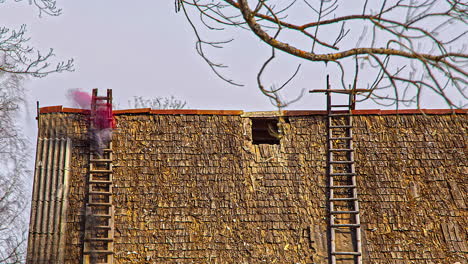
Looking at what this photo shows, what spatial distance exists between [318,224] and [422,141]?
119 inches

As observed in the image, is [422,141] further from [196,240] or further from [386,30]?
[386,30]

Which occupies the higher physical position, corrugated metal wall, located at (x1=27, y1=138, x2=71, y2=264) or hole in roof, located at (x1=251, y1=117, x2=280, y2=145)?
hole in roof, located at (x1=251, y1=117, x2=280, y2=145)

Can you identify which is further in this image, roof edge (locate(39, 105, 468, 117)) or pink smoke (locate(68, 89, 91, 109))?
pink smoke (locate(68, 89, 91, 109))

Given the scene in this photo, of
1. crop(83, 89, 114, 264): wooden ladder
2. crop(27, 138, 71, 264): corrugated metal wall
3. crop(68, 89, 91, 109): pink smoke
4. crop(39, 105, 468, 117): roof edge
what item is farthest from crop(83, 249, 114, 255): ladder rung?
crop(68, 89, 91, 109): pink smoke

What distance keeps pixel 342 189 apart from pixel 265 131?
7.43 feet

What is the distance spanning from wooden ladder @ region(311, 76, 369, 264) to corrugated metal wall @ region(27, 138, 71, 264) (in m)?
5.31

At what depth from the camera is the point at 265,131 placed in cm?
1272

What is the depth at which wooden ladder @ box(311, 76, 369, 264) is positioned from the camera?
1093 centimetres

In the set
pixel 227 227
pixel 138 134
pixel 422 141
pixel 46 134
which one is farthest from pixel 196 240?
pixel 422 141

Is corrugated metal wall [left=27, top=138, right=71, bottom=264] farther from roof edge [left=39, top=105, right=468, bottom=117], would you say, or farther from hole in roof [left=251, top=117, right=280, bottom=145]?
hole in roof [left=251, top=117, right=280, bottom=145]

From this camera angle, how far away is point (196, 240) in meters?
11.0

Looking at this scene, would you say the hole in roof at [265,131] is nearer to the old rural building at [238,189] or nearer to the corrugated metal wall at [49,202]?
the old rural building at [238,189]

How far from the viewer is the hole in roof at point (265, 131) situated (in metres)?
12.2

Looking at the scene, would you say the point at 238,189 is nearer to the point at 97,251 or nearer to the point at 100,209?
the point at 100,209
